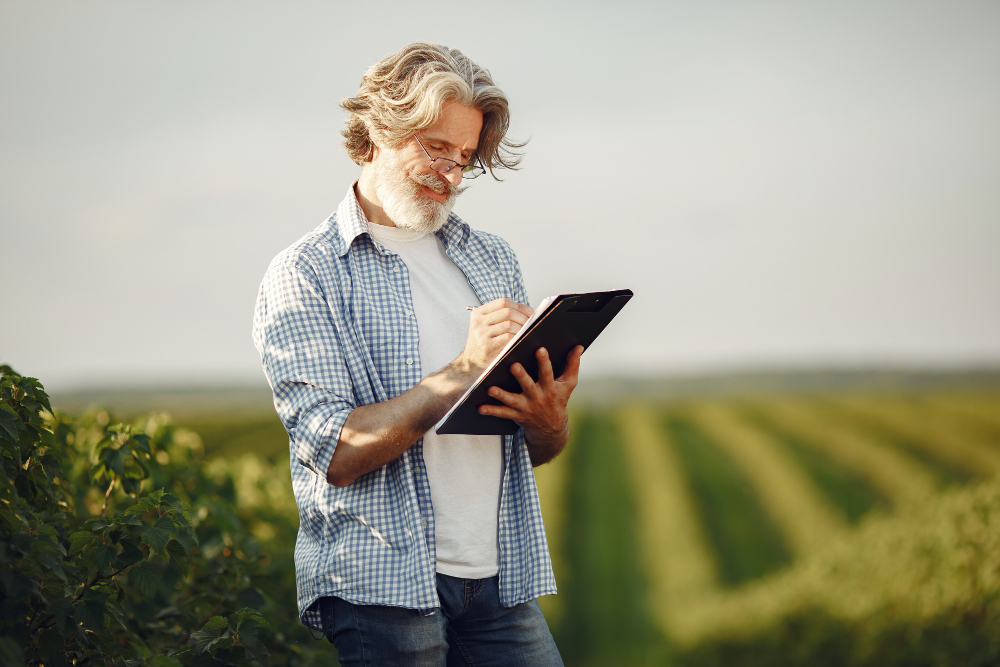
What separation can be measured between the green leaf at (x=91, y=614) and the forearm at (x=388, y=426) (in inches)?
21.7

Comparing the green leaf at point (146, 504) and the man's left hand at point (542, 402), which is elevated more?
the man's left hand at point (542, 402)

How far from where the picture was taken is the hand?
155 cm

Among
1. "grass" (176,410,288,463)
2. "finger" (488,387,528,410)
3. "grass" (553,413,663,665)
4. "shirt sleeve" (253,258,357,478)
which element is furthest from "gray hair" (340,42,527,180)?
"grass" (176,410,288,463)

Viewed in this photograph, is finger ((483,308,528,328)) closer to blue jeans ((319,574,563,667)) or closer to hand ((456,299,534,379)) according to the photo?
hand ((456,299,534,379))

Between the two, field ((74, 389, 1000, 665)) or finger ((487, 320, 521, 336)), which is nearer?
finger ((487, 320, 521, 336))

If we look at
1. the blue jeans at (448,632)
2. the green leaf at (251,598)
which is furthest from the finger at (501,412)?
the green leaf at (251,598)

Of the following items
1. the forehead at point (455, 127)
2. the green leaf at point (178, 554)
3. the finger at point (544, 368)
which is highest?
the forehead at point (455, 127)

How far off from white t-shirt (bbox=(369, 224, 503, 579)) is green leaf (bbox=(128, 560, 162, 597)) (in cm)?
65

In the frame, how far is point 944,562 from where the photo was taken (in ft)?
13.6

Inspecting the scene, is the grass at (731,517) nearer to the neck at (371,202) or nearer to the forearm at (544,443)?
the forearm at (544,443)

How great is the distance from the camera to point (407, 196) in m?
1.84

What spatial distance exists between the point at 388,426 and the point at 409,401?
0.23 ft

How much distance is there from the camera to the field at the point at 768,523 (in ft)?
13.8

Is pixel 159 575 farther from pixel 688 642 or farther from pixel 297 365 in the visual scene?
pixel 688 642
